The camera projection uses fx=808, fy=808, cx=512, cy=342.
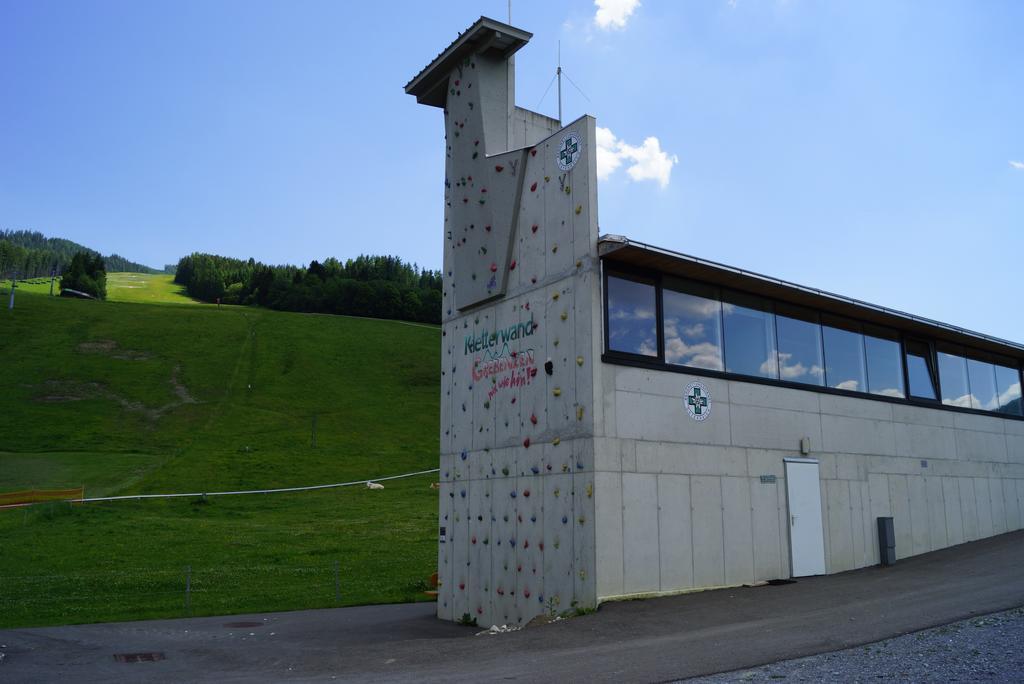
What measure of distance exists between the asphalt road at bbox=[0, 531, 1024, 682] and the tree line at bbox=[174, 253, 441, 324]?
88711mm

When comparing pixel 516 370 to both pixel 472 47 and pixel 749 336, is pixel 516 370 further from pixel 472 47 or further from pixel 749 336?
pixel 472 47

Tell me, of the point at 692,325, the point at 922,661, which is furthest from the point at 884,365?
the point at 922,661

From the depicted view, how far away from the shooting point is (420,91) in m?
20.3

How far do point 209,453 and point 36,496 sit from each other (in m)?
12.9

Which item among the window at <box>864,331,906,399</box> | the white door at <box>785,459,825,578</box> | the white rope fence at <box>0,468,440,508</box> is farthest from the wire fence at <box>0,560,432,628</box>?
the white rope fence at <box>0,468,440,508</box>

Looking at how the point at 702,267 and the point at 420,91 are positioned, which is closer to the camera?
the point at 702,267

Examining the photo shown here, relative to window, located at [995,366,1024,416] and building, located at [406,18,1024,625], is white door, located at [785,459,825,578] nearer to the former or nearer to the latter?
building, located at [406,18,1024,625]

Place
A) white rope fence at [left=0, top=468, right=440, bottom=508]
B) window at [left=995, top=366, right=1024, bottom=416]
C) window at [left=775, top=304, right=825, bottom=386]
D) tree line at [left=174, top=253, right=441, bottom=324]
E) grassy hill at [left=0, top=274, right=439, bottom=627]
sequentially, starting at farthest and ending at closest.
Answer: tree line at [left=174, top=253, right=441, bottom=324], white rope fence at [left=0, top=468, right=440, bottom=508], grassy hill at [left=0, top=274, right=439, bottom=627], window at [left=995, top=366, right=1024, bottom=416], window at [left=775, top=304, right=825, bottom=386]

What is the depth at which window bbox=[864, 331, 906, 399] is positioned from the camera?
62.2 feet

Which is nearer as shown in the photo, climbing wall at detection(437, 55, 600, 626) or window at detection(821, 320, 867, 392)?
climbing wall at detection(437, 55, 600, 626)

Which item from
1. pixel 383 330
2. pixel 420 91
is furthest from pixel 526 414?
pixel 383 330

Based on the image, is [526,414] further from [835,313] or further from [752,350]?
[835,313]

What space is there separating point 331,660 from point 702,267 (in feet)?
29.8

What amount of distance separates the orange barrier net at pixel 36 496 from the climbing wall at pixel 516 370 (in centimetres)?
2757
